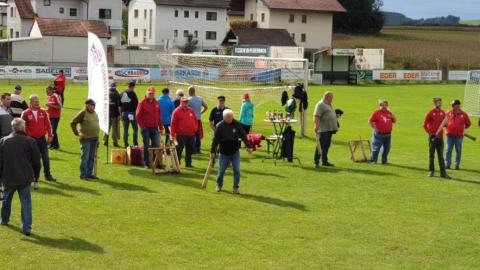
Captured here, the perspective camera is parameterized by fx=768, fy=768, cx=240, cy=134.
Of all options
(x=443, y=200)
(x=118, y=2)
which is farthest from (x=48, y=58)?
(x=443, y=200)

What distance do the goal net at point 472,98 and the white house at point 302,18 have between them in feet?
164

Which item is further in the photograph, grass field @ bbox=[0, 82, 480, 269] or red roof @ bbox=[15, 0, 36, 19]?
red roof @ bbox=[15, 0, 36, 19]

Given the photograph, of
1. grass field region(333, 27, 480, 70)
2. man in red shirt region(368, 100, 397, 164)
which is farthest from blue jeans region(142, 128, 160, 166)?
grass field region(333, 27, 480, 70)

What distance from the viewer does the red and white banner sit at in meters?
66.4

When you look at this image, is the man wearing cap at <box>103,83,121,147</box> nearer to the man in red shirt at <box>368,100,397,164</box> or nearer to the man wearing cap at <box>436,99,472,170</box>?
the man in red shirt at <box>368,100,397,164</box>

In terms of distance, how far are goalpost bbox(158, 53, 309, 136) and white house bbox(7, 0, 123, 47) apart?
183ft

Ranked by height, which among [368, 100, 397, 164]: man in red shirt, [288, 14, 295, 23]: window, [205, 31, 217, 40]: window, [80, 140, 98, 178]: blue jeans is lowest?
[80, 140, 98, 178]: blue jeans

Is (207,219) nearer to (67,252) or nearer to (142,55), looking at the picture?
(67,252)

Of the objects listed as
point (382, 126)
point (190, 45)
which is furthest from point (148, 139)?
point (190, 45)

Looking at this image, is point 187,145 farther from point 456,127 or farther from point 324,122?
point 456,127

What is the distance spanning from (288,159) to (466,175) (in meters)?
4.78

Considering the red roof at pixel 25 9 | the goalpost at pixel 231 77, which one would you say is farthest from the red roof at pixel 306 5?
the goalpost at pixel 231 77

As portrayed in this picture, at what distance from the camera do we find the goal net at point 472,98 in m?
39.2

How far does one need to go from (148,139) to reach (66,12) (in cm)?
7726
